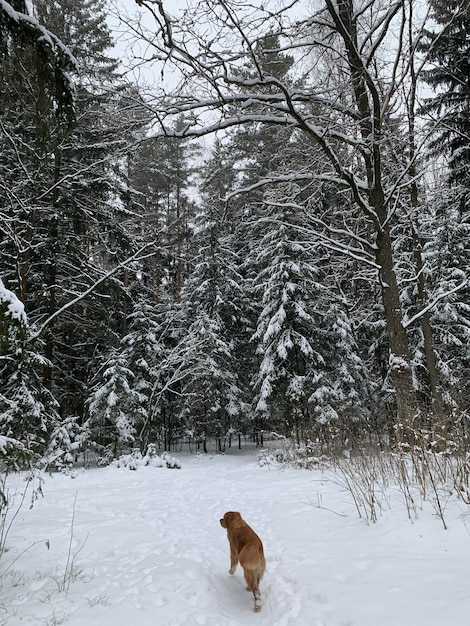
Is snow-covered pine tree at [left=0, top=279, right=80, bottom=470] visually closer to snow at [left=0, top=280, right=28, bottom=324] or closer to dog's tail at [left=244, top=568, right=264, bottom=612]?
snow at [left=0, top=280, right=28, bottom=324]

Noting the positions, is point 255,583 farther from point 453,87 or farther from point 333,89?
point 453,87

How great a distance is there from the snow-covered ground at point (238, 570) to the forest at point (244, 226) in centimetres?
91

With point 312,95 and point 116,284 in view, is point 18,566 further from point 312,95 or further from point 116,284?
point 116,284

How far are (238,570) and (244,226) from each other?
598cm

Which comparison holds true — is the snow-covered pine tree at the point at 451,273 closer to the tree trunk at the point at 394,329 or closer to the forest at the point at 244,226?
the forest at the point at 244,226

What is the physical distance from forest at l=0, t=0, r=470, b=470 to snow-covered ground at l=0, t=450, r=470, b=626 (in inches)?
35.6

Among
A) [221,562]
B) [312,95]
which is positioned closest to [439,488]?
[221,562]

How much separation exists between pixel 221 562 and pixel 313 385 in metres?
9.69

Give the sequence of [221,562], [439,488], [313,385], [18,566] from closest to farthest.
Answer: [18,566], [221,562], [439,488], [313,385]

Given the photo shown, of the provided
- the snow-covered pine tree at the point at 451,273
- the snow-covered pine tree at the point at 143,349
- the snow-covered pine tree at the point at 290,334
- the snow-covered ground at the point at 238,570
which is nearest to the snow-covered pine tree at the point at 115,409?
the snow-covered pine tree at the point at 143,349

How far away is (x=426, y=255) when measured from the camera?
41.8 ft

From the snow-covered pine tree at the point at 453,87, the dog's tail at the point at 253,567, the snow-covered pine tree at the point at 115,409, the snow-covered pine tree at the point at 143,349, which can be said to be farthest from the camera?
the snow-covered pine tree at the point at 143,349

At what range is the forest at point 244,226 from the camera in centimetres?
527

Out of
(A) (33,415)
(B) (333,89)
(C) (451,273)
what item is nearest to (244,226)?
(B) (333,89)
